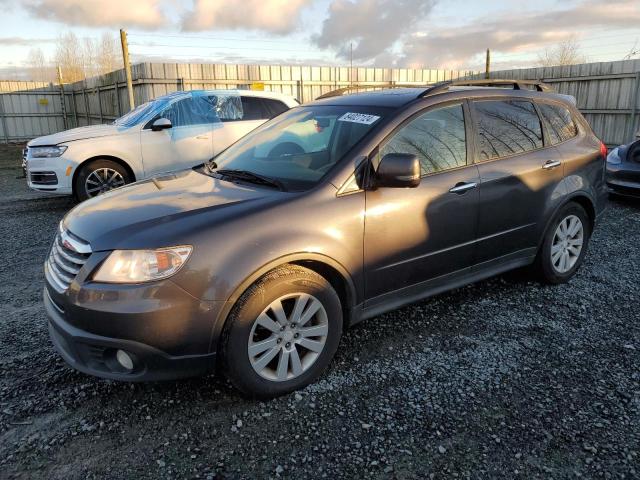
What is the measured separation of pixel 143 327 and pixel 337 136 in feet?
5.75

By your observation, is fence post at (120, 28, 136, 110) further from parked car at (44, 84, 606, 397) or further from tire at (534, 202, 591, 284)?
tire at (534, 202, 591, 284)

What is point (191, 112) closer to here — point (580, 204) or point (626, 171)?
point (580, 204)

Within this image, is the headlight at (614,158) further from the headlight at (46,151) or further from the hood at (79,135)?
the headlight at (46,151)

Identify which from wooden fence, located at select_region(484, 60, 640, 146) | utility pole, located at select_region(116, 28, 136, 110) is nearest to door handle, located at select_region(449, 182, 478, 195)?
wooden fence, located at select_region(484, 60, 640, 146)

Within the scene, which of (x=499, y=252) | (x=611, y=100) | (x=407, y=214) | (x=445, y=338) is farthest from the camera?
(x=611, y=100)

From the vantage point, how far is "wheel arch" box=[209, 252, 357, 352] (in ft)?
8.26

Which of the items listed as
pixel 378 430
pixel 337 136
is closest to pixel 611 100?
pixel 337 136

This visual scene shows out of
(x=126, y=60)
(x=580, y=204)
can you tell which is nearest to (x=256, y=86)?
(x=126, y=60)

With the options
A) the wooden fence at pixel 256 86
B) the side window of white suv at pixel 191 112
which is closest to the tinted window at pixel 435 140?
the side window of white suv at pixel 191 112

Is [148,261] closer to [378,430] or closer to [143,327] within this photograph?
[143,327]

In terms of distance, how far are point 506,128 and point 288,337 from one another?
94.7 inches

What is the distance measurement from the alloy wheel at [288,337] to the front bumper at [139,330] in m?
0.27

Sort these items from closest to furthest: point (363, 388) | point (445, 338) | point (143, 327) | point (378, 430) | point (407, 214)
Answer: point (143, 327), point (378, 430), point (363, 388), point (407, 214), point (445, 338)

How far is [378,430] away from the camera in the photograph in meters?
2.54
